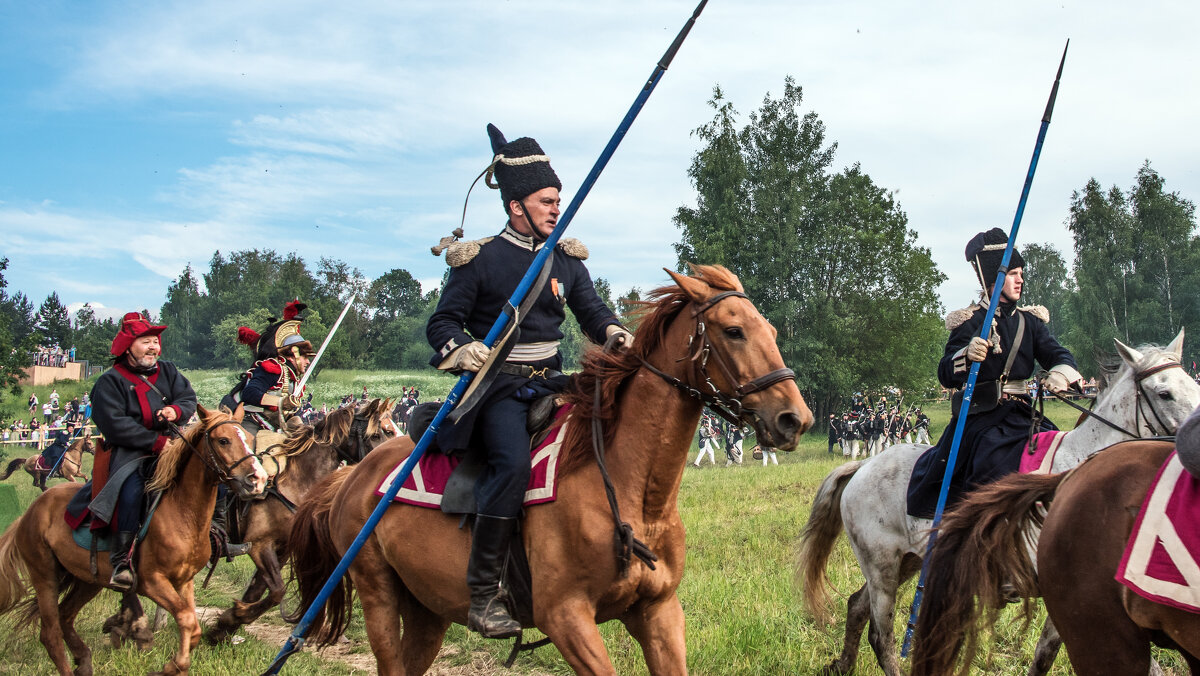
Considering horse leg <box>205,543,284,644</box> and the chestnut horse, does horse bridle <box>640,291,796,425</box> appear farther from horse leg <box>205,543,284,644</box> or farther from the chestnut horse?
horse leg <box>205,543,284,644</box>

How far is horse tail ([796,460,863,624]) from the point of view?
6945mm

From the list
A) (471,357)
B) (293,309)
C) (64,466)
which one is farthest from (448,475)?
(64,466)

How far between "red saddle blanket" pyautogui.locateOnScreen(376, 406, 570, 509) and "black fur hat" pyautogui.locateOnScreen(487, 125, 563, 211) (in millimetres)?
1146

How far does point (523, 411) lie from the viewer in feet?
14.4

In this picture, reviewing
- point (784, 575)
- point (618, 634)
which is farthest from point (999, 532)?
point (784, 575)

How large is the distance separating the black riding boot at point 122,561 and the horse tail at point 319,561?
5.92 feet

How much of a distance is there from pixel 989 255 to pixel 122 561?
684 centimetres

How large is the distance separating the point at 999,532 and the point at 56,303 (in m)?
115

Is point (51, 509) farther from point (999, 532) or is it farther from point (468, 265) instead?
point (999, 532)

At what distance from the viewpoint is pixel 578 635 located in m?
3.85

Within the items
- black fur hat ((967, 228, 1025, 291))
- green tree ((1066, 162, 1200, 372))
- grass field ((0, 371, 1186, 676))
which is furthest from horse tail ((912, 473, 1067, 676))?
green tree ((1066, 162, 1200, 372))

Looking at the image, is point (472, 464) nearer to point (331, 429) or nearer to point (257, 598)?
point (257, 598)

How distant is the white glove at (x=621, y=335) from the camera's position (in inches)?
169

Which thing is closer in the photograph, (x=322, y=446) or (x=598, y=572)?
(x=598, y=572)
